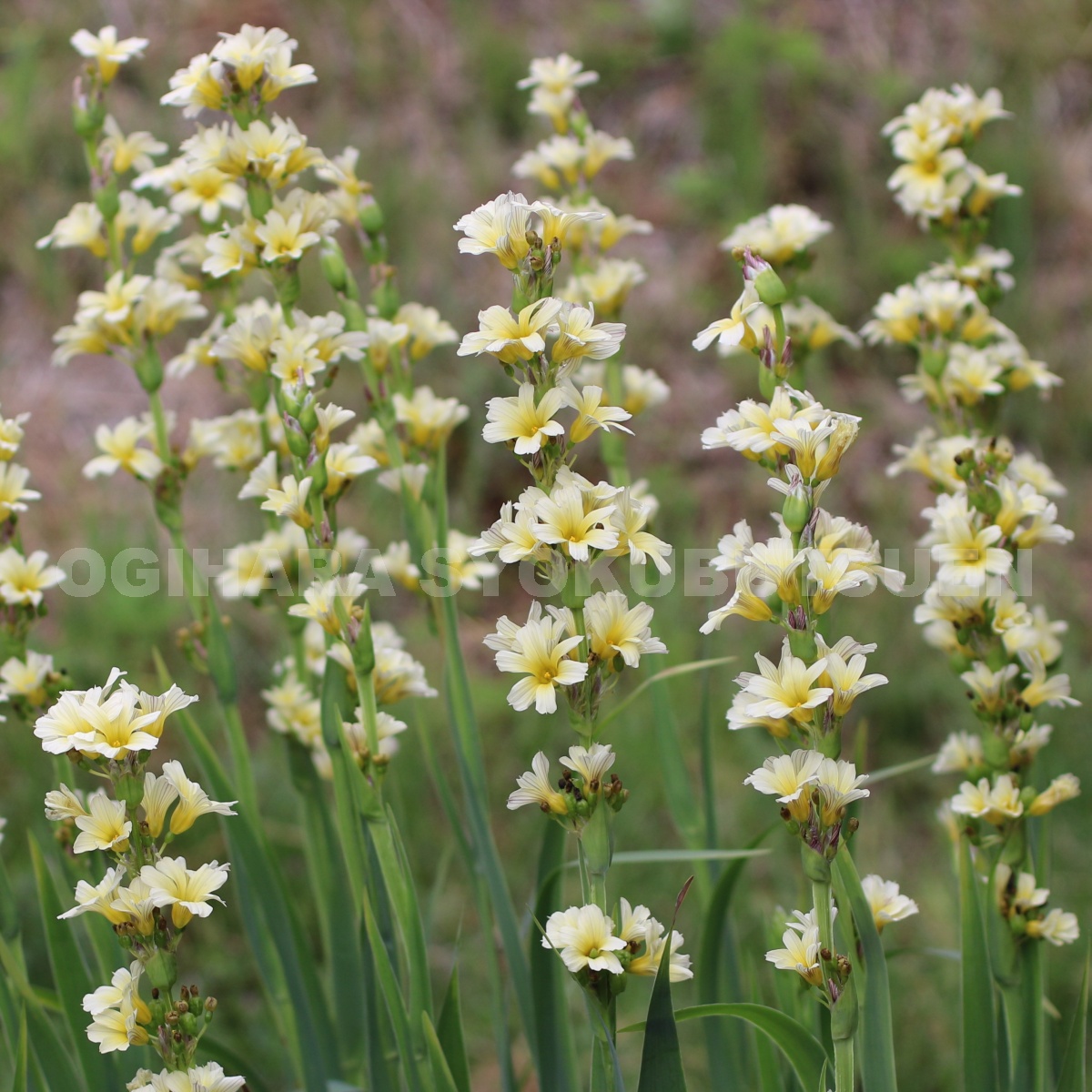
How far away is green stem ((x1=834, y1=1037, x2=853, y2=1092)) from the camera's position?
50.0 inches

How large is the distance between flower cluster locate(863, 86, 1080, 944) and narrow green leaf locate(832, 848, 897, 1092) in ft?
0.98

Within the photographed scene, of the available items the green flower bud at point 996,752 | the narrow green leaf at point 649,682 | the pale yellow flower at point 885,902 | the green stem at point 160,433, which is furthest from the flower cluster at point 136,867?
the green flower bud at point 996,752

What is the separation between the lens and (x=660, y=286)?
495 centimetres

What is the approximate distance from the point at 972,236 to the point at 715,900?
3.72 ft

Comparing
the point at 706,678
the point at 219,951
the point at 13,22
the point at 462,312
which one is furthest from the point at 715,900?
the point at 13,22

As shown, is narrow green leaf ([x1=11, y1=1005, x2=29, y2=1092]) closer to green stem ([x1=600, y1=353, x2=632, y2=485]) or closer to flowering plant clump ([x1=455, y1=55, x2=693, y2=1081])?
flowering plant clump ([x1=455, y1=55, x2=693, y2=1081])

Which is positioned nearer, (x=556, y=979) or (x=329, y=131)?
(x=556, y=979)

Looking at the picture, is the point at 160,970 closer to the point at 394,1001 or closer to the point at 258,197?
the point at 394,1001

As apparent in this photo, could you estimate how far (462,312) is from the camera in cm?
464

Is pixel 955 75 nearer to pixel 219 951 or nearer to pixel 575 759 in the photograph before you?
pixel 219 951

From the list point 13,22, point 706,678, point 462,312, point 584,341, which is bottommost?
point 706,678

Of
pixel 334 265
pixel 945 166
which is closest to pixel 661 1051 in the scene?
pixel 334 265

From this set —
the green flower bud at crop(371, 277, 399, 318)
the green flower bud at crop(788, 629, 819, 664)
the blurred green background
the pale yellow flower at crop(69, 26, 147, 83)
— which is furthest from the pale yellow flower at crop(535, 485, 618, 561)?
the blurred green background

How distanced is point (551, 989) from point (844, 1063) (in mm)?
483
